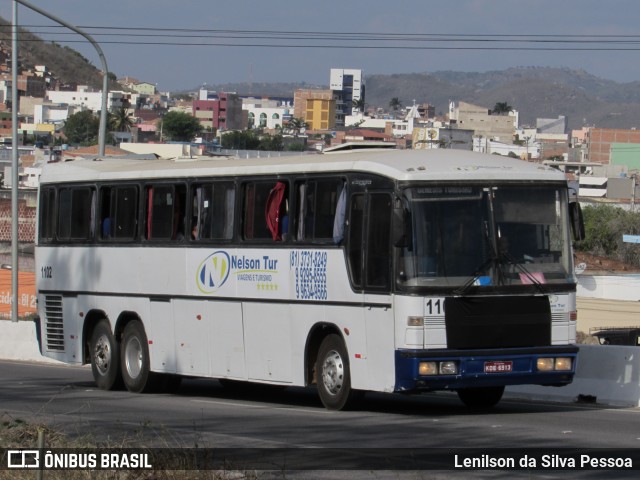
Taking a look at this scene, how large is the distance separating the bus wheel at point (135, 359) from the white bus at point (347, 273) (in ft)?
0.11

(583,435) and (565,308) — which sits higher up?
(565,308)

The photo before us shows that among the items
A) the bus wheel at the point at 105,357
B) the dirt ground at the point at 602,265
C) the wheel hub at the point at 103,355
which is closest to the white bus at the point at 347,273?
the bus wheel at the point at 105,357

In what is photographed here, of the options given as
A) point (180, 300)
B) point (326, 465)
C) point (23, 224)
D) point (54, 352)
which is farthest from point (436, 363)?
point (23, 224)

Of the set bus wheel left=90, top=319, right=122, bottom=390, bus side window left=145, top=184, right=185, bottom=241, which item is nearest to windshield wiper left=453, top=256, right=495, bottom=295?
bus side window left=145, top=184, right=185, bottom=241

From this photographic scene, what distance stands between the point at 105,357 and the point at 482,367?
7.96 metres

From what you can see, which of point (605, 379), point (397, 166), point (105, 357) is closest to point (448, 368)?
point (397, 166)

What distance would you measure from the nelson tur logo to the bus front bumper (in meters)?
3.93

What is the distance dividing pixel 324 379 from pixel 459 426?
100 inches

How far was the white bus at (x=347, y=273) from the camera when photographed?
1555 centimetres

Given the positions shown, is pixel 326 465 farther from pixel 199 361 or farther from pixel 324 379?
pixel 199 361

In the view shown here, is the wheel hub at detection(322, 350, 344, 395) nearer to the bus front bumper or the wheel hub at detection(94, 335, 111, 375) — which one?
the bus front bumper

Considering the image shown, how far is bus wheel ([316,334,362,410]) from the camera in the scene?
16516 mm

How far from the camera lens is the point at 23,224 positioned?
2490 inches

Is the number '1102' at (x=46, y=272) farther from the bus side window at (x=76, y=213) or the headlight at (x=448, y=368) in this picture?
the headlight at (x=448, y=368)
